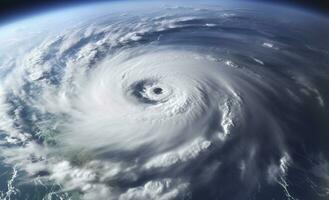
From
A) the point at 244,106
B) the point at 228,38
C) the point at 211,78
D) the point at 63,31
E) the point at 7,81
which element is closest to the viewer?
the point at 244,106

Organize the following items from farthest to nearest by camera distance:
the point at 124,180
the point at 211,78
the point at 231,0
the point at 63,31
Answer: the point at 231,0 → the point at 63,31 → the point at 211,78 → the point at 124,180

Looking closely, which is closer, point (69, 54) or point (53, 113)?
point (53, 113)

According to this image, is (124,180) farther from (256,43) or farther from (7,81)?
(256,43)

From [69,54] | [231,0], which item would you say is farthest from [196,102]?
[231,0]

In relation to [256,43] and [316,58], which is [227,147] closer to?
[316,58]

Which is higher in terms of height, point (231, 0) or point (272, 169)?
point (231, 0)

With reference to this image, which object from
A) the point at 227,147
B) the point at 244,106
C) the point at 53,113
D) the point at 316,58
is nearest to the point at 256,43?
the point at 316,58
